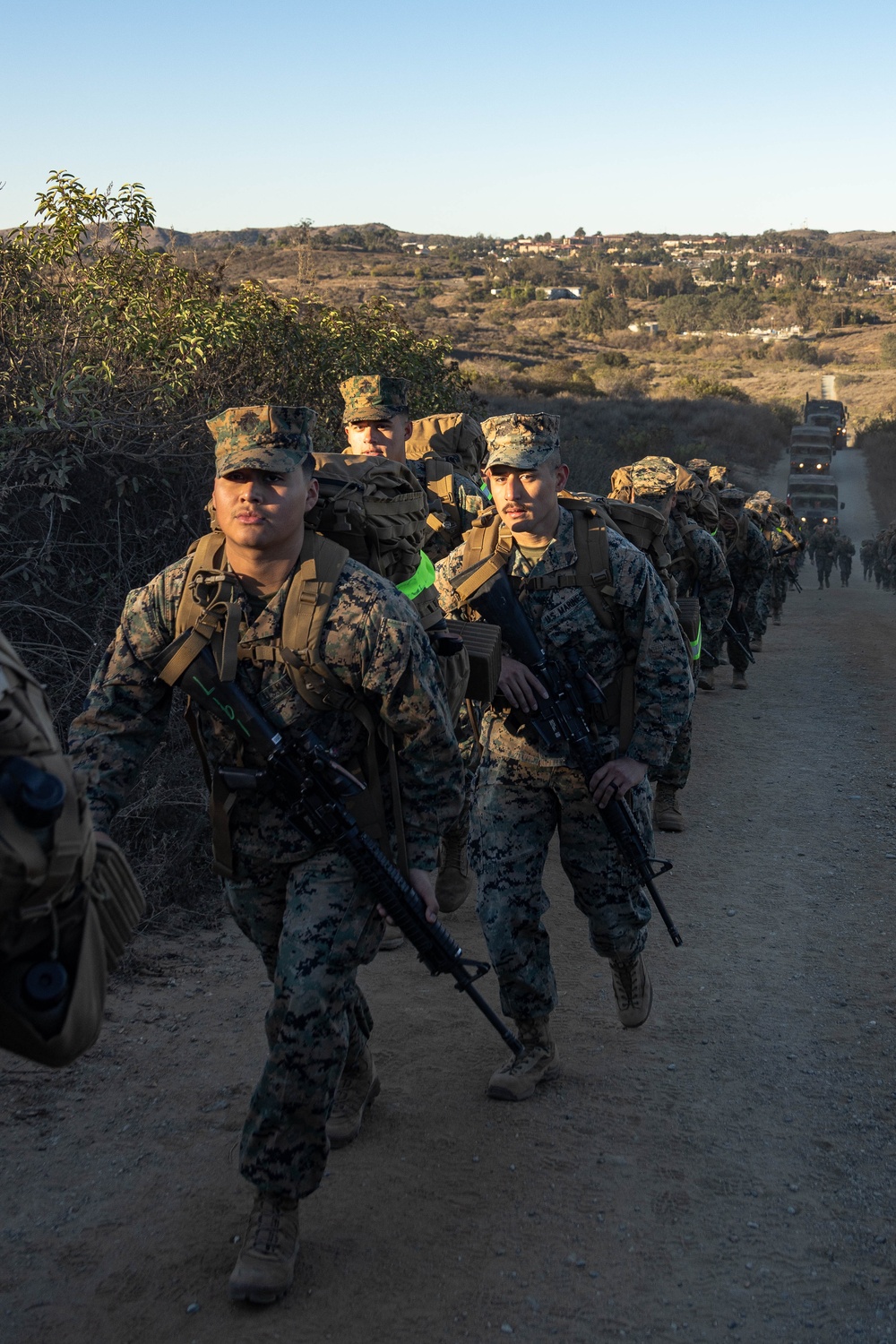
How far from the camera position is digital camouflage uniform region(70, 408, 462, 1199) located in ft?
10.1

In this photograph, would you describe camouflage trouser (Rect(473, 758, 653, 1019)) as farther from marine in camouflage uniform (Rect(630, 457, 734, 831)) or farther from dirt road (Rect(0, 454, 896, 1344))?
marine in camouflage uniform (Rect(630, 457, 734, 831))

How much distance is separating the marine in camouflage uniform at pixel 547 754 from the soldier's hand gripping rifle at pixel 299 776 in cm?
101

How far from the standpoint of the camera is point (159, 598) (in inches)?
128

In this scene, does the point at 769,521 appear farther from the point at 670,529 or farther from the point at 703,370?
the point at 703,370

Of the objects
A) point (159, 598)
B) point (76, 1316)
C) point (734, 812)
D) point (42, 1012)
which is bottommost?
point (734, 812)

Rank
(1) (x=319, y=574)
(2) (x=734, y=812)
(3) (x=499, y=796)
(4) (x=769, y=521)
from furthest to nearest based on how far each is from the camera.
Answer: (4) (x=769, y=521)
(2) (x=734, y=812)
(3) (x=499, y=796)
(1) (x=319, y=574)

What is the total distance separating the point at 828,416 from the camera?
55500 mm

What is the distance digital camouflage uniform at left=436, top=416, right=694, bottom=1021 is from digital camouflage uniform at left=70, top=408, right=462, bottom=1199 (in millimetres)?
896

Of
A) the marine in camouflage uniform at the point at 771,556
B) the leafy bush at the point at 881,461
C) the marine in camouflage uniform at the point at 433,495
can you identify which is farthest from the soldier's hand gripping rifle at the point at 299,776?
the leafy bush at the point at 881,461

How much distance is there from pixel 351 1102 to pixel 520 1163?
1.82 ft

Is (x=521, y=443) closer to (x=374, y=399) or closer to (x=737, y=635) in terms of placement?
(x=374, y=399)

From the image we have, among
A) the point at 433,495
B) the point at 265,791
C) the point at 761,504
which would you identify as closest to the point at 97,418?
the point at 433,495

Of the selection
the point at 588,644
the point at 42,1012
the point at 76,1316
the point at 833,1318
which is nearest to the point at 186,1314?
the point at 76,1316

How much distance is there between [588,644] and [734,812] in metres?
4.08
